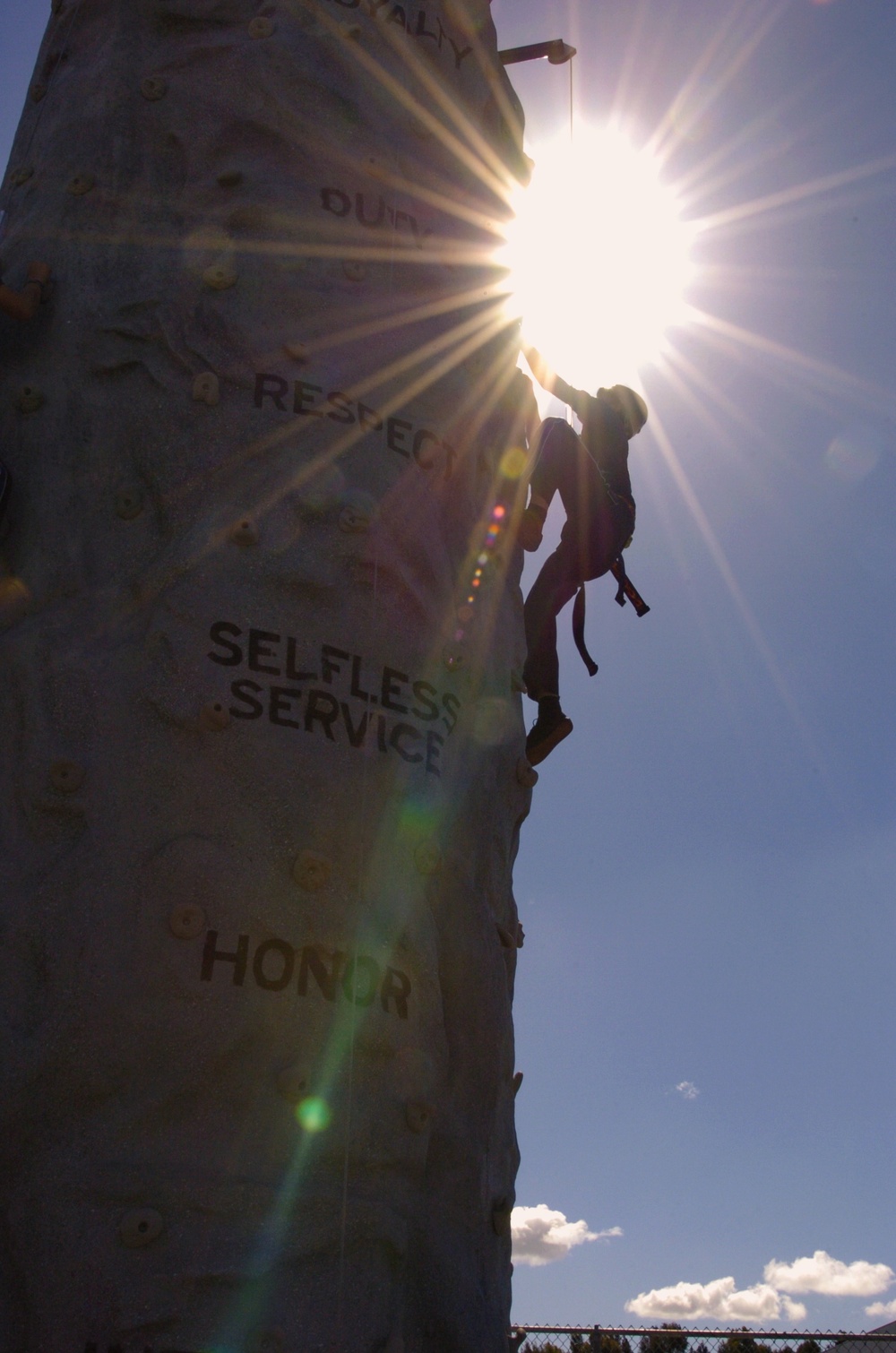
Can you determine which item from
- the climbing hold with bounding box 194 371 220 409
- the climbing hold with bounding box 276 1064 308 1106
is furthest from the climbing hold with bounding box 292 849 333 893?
the climbing hold with bounding box 194 371 220 409

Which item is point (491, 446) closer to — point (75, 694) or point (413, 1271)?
Result: point (75, 694)

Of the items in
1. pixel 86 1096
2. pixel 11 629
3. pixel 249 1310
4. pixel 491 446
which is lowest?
pixel 249 1310

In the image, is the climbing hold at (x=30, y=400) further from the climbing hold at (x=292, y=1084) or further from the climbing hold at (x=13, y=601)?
the climbing hold at (x=292, y=1084)

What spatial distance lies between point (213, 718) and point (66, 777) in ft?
1.82

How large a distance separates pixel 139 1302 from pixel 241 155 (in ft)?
15.9

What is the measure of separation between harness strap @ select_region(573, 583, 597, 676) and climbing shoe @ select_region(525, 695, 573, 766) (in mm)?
244

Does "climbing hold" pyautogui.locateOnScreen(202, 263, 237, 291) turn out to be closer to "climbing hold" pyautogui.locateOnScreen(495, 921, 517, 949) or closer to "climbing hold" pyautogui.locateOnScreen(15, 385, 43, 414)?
"climbing hold" pyautogui.locateOnScreen(15, 385, 43, 414)

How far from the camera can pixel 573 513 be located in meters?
7.11

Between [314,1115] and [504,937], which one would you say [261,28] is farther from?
[314,1115]

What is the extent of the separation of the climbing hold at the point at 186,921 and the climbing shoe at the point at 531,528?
308 centimetres

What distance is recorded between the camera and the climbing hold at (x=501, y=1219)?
204 inches

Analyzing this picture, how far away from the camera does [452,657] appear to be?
5.69 m

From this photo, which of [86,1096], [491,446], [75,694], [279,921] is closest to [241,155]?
[491,446]

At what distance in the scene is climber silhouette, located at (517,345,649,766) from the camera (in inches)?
274
